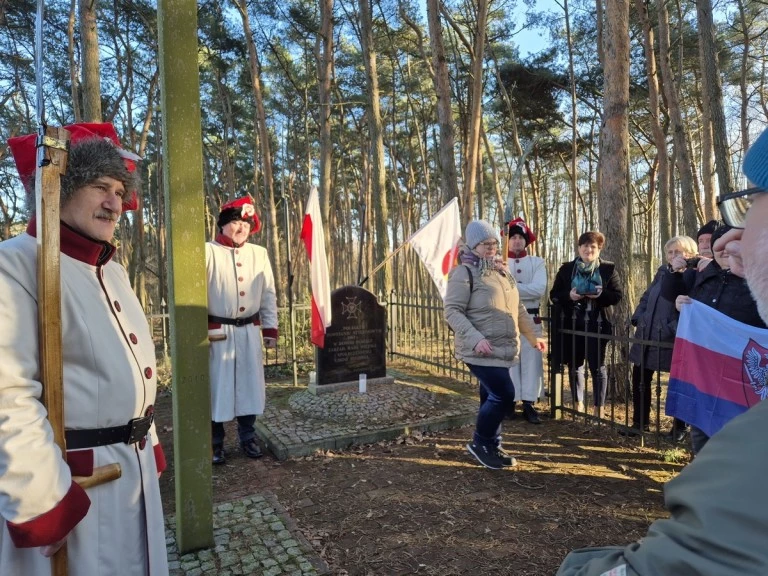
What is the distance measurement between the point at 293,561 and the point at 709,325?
3.11m

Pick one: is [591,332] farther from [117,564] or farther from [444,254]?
[117,564]

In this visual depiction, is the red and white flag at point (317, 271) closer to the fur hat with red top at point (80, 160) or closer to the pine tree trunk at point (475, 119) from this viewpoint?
the fur hat with red top at point (80, 160)

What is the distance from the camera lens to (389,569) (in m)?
2.74

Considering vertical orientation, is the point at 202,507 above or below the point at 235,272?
below

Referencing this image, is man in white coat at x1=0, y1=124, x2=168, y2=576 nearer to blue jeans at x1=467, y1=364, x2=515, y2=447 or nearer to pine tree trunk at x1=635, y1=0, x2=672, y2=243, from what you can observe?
blue jeans at x1=467, y1=364, x2=515, y2=447

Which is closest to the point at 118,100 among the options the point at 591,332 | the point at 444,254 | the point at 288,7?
the point at 288,7

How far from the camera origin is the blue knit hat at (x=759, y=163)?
81cm

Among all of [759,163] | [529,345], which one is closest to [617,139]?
[529,345]

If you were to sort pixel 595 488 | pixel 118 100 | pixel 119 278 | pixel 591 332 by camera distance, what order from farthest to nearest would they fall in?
pixel 118 100 → pixel 591 332 → pixel 595 488 → pixel 119 278

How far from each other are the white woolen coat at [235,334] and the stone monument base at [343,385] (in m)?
1.26

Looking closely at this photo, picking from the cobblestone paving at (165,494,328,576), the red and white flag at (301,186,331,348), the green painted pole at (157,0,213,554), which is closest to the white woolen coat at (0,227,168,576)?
the green painted pole at (157,0,213,554)

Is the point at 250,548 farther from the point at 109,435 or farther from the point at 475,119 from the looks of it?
the point at 475,119

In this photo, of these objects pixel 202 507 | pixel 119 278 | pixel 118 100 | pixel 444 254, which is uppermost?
pixel 118 100

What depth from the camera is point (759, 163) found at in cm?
82
